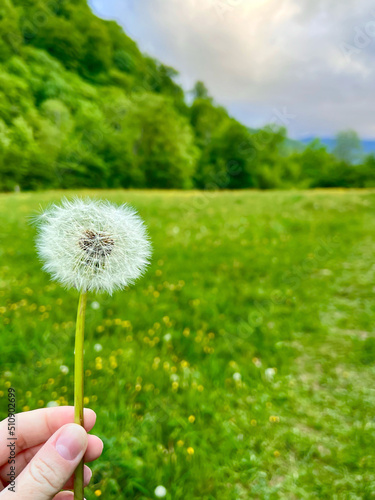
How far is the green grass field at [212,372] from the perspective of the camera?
2.42 meters

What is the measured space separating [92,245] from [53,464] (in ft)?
2.84

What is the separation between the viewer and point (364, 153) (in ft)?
180

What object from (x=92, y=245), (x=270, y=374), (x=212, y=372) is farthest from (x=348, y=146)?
(x=92, y=245)

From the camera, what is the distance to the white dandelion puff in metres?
1.26

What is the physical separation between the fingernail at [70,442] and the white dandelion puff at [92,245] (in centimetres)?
55

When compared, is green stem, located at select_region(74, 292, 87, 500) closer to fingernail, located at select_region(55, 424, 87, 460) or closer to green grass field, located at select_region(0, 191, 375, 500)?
fingernail, located at select_region(55, 424, 87, 460)

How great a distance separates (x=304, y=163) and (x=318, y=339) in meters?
67.3

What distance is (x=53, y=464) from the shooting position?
1.24 m

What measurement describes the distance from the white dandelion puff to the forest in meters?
6.39

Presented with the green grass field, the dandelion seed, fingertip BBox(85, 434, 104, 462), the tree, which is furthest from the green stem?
the tree

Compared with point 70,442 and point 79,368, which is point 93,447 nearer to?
point 70,442

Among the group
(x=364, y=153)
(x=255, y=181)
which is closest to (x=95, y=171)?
(x=255, y=181)

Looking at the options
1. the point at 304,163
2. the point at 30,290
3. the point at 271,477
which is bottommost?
the point at 271,477

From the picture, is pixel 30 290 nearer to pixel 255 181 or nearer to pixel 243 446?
pixel 243 446
